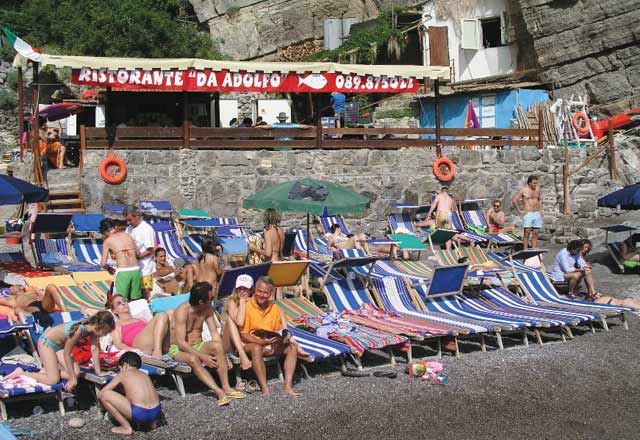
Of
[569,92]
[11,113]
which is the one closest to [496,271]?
[569,92]

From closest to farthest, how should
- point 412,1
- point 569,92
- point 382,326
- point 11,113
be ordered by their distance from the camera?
1. point 382,326
2. point 569,92
3. point 412,1
4. point 11,113

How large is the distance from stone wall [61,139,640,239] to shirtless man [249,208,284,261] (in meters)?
3.85

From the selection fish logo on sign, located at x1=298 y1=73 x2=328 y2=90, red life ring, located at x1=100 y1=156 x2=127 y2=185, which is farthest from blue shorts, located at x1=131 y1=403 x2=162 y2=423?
fish logo on sign, located at x1=298 y1=73 x2=328 y2=90

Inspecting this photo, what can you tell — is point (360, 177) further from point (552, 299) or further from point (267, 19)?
point (267, 19)

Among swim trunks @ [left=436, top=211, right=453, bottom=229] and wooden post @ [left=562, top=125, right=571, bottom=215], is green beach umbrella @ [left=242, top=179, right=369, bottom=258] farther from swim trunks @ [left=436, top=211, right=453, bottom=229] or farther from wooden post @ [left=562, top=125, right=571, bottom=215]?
wooden post @ [left=562, top=125, right=571, bottom=215]

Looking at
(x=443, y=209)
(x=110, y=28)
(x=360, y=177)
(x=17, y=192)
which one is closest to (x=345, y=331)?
(x=17, y=192)

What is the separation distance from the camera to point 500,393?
24.4ft

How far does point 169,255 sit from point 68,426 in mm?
5996

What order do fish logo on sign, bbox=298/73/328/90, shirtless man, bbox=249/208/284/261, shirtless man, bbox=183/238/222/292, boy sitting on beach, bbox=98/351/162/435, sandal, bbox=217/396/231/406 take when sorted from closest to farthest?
boy sitting on beach, bbox=98/351/162/435
sandal, bbox=217/396/231/406
shirtless man, bbox=183/238/222/292
shirtless man, bbox=249/208/284/261
fish logo on sign, bbox=298/73/328/90

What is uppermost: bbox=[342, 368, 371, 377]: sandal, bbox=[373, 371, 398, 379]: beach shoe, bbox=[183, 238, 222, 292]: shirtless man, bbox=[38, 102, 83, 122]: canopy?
bbox=[38, 102, 83, 122]: canopy

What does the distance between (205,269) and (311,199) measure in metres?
1.48

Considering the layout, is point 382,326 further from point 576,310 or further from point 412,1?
point 412,1

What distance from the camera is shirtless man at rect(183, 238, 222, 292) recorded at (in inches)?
386

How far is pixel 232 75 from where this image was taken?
14906mm
